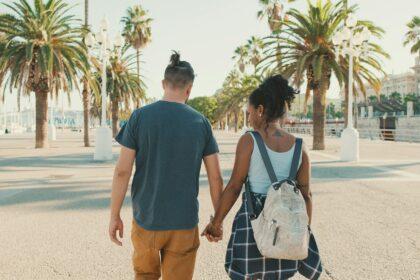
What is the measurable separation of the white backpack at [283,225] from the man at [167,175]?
0.42 m

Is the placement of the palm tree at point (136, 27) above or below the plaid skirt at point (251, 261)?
above

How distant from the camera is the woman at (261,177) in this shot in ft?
8.05

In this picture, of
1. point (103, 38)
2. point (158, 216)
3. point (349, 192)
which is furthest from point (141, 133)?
point (103, 38)

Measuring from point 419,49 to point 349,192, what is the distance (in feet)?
140

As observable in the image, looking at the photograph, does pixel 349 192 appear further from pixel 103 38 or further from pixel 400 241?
pixel 103 38

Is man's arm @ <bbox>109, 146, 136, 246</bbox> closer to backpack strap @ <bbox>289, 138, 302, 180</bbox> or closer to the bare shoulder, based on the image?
the bare shoulder

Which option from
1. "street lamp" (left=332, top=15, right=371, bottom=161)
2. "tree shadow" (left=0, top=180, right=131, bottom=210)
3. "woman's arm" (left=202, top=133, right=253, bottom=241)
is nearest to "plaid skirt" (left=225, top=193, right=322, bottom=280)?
"woman's arm" (left=202, top=133, right=253, bottom=241)

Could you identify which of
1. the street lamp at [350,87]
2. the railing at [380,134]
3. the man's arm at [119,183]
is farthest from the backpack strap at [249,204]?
the railing at [380,134]

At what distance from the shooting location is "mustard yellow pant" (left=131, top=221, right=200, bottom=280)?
2471mm

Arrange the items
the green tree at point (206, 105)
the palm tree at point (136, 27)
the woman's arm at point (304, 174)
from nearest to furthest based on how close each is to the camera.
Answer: the woman's arm at point (304, 174) < the palm tree at point (136, 27) < the green tree at point (206, 105)

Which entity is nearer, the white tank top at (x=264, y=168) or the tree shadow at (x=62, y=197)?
the white tank top at (x=264, y=168)

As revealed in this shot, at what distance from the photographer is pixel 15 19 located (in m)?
21.8

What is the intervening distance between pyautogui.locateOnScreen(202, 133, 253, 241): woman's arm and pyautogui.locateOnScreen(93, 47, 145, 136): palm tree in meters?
32.7

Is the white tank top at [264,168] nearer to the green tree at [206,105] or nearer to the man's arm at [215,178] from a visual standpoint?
the man's arm at [215,178]
